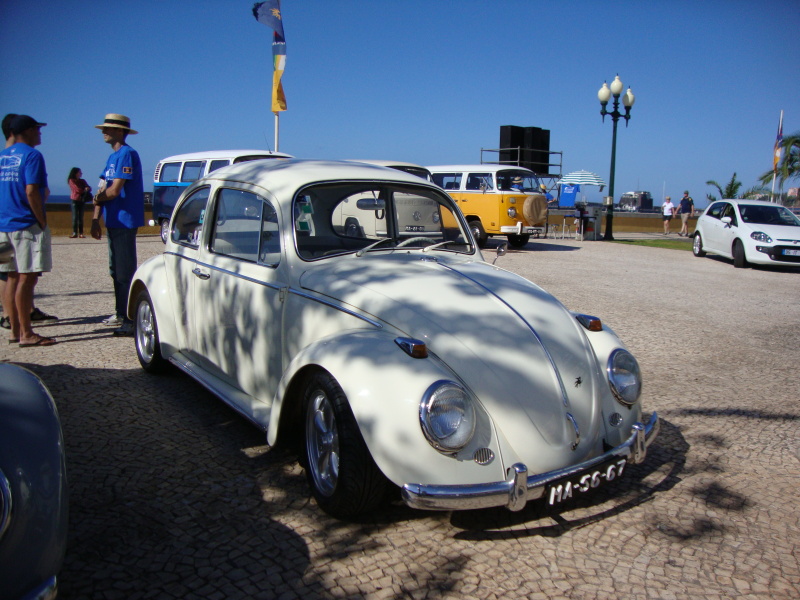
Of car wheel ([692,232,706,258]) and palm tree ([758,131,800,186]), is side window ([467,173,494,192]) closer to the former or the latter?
car wheel ([692,232,706,258])

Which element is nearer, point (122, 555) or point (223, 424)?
point (122, 555)

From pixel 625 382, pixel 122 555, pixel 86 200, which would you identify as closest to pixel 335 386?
pixel 122 555

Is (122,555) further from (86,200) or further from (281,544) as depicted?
(86,200)

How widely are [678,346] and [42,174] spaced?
628 centimetres

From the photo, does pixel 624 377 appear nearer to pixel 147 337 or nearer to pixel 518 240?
pixel 147 337

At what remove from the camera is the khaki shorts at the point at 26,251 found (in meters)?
5.91

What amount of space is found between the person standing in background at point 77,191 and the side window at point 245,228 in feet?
50.6

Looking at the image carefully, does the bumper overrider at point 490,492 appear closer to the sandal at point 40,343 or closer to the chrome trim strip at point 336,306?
the chrome trim strip at point 336,306

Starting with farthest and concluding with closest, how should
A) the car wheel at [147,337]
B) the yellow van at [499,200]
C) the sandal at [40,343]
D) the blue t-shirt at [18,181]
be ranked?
the yellow van at [499,200], the sandal at [40,343], the blue t-shirt at [18,181], the car wheel at [147,337]

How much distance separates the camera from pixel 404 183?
14.5 feet

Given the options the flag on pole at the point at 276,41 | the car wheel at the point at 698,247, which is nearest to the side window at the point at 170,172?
the flag on pole at the point at 276,41

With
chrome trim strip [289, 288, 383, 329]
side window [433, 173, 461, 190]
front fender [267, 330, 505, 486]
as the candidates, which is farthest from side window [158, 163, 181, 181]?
front fender [267, 330, 505, 486]

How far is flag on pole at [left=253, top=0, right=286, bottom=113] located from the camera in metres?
14.7

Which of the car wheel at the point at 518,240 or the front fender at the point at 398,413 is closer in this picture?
the front fender at the point at 398,413
